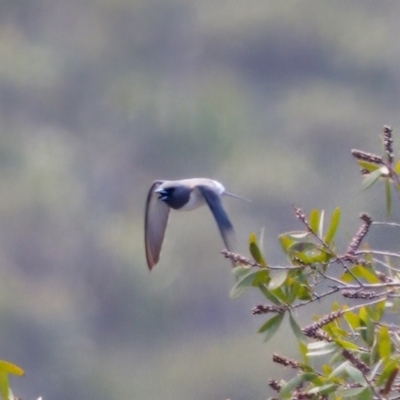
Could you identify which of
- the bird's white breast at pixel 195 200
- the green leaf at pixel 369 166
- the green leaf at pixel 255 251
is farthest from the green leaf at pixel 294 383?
the bird's white breast at pixel 195 200

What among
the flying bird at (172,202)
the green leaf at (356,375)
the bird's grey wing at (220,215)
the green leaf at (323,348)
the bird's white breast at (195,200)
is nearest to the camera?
the green leaf at (356,375)

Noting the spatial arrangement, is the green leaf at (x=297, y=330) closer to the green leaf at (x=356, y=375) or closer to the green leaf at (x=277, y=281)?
the green leaf at (x=277, y=281)

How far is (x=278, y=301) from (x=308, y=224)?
100mm

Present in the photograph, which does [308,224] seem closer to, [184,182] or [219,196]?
[219,196]

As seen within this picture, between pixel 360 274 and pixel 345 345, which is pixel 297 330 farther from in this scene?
pixel 360 274

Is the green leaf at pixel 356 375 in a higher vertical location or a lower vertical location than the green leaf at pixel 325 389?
lower

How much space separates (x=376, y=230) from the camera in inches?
72.6

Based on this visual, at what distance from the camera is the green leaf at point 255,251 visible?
107 cm

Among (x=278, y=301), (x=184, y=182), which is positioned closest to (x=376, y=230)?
(x=184, y=182)

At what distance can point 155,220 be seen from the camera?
90.9 inches

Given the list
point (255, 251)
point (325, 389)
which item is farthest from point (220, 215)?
point (325, 389)

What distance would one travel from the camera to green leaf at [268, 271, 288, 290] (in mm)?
1070

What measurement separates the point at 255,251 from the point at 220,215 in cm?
78

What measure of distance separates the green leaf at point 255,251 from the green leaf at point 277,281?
0.02m
